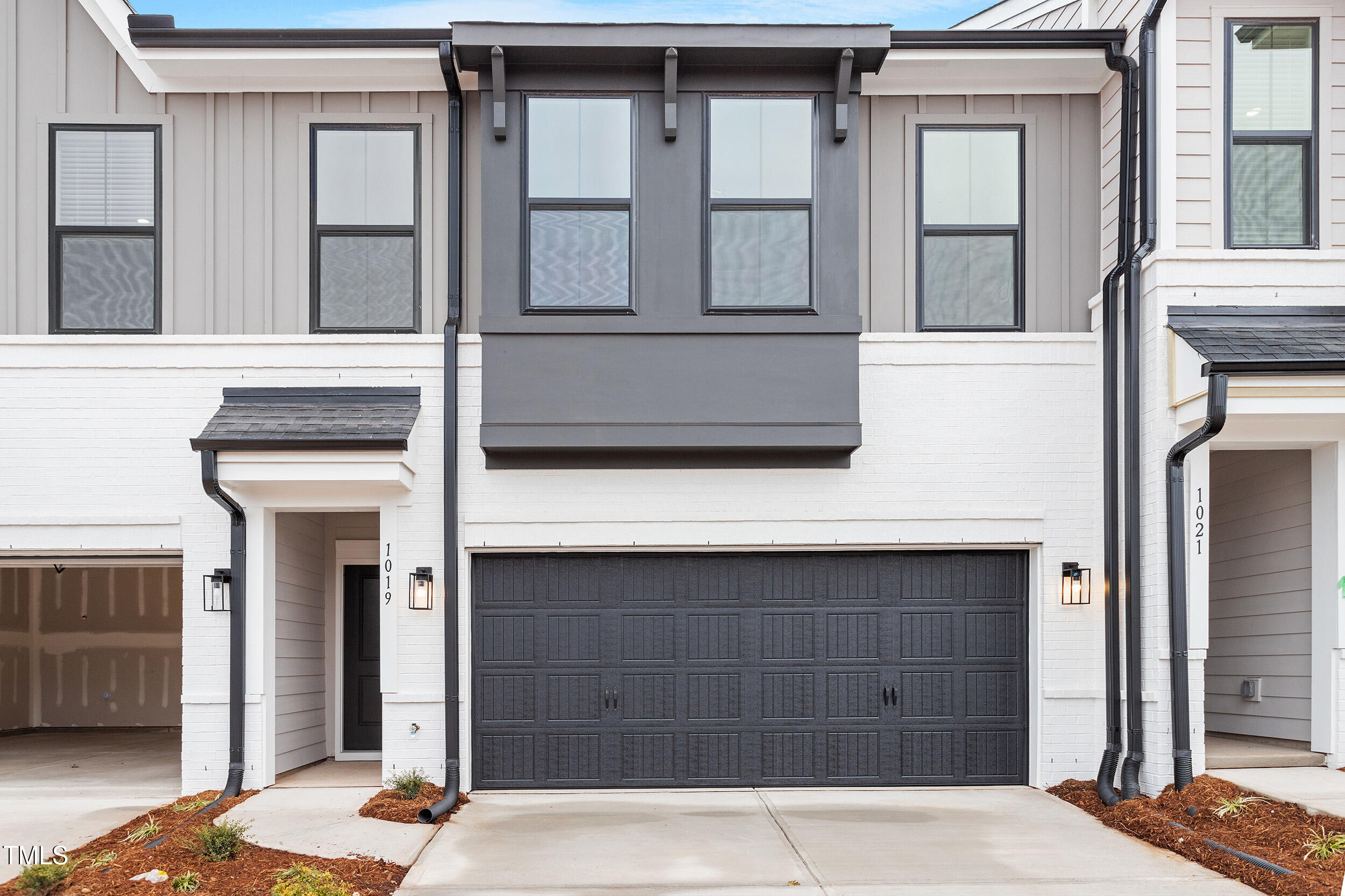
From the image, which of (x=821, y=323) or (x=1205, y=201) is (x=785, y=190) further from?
(x=1205, y=201)

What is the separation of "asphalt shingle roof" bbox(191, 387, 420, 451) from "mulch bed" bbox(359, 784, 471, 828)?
A: 2.58m

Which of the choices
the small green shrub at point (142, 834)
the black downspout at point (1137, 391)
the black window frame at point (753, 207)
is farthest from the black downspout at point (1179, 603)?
the small green shrub at point (142, 834)

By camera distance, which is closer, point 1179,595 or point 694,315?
point 1179,595

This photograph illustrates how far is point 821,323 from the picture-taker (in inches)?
358

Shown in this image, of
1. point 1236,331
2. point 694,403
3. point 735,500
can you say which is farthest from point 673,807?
point 1236,331

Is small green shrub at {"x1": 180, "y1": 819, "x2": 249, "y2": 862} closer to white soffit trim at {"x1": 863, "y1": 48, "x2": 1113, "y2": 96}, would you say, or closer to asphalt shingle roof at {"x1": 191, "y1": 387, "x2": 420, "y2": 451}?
asphalt shingle roof at {"x1": 191, "y1": 387, "x2": 420, "y2": 451}

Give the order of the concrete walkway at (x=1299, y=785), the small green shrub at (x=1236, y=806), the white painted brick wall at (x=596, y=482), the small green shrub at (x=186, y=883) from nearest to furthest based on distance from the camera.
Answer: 1. the small green shrub at (x=186, y=883)
2. the concrete walkway at (x=1299, y=785)
3. the small green shrub at (x=1236, y=806)
4. the white painted brick wall at (x=596, y=482)

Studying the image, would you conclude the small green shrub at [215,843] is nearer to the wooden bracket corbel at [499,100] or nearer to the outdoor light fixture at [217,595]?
the outdoor light fixture at [217,595]

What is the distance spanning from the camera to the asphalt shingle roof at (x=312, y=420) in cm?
854

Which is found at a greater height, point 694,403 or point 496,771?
point 694,403

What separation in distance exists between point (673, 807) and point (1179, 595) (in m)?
4.03

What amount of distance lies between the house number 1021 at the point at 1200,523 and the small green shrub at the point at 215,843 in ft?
22.2

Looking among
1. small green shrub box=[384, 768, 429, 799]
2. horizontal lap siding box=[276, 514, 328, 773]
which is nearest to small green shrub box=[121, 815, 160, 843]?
small green shrub box=[384, 768, 429, 799]

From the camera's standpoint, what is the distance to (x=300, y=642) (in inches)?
401
